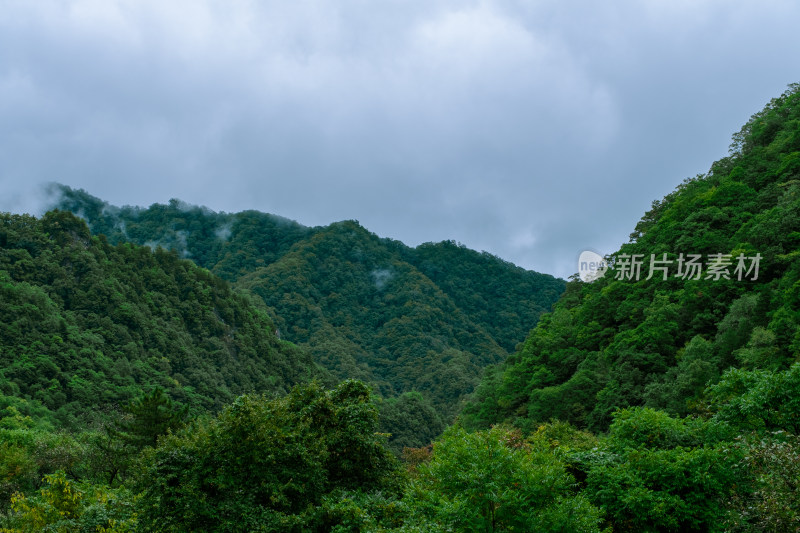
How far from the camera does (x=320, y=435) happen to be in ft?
53.7

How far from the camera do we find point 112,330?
6072 cm

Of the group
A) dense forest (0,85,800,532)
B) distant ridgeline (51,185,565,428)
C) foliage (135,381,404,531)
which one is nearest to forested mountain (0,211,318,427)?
dense forest (0,85,800,532)

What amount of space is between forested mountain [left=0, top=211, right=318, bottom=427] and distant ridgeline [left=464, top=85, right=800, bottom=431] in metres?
27.2

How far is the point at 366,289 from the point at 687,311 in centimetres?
10391

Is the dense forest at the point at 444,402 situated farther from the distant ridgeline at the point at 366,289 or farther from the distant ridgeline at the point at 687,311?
the distant ridgeline at the point at 366,289

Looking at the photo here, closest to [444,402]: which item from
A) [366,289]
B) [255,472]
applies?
[366,289]

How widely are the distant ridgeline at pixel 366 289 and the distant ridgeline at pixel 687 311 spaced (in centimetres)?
4529

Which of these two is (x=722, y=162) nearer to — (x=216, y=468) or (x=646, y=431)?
(x=646, y=431)

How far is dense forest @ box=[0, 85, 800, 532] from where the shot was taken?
11.9 meters

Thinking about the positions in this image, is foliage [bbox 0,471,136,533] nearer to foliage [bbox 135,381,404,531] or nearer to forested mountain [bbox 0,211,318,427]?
foliage [bbox 135,381,404,531]

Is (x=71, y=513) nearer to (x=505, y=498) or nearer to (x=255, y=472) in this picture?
(x=255, y=472)

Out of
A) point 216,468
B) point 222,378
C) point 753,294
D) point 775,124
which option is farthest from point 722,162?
point 222,378

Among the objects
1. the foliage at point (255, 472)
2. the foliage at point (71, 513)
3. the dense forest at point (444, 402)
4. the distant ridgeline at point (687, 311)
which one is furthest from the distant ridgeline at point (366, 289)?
the foliage at point (71, 513)

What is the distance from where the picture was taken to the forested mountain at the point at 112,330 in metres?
49.6
